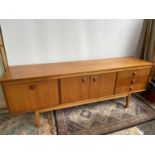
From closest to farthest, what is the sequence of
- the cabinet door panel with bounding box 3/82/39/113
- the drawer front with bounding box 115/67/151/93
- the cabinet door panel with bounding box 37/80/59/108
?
1. the cabinet door panel with bounding box 3/82/39/113
2. the cabinet door panel with bounding box 37/80/59/108
3. the drawer front with bounding box 115/67/151/93

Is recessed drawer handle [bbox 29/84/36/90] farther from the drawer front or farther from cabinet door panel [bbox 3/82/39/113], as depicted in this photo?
the drawer front

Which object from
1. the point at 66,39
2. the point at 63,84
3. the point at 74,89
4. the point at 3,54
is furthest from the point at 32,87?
the point at 66,39

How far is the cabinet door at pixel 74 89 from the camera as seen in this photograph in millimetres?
1464

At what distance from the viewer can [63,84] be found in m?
1.45

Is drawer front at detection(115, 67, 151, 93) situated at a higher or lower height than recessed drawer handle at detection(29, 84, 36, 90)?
lower

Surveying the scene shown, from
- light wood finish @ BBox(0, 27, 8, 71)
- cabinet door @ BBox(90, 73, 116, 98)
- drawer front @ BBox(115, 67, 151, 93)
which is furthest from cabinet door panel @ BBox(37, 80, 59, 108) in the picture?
drawer front @ BBox(115, 67, 151, 93)

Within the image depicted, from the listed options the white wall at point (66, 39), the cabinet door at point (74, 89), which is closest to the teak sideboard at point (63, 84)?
the cabinet door at point (74, 89)

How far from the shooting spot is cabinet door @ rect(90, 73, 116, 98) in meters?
1.57

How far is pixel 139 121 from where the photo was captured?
1.74m

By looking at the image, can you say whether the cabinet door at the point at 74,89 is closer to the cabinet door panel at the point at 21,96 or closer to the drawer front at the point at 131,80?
the cabinet door panel at the point at 21,96

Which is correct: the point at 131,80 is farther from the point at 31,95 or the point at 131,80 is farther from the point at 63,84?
the point at 31,95

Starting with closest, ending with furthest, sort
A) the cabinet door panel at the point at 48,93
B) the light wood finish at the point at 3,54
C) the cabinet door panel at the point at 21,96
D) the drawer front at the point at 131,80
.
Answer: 1. the cabinet door panel at the point at 21,96
2. the cabinet door panel at the point at 48,93
3. the light wood finish at the point at 3,54
4. the drawer front at the point at 131,80
